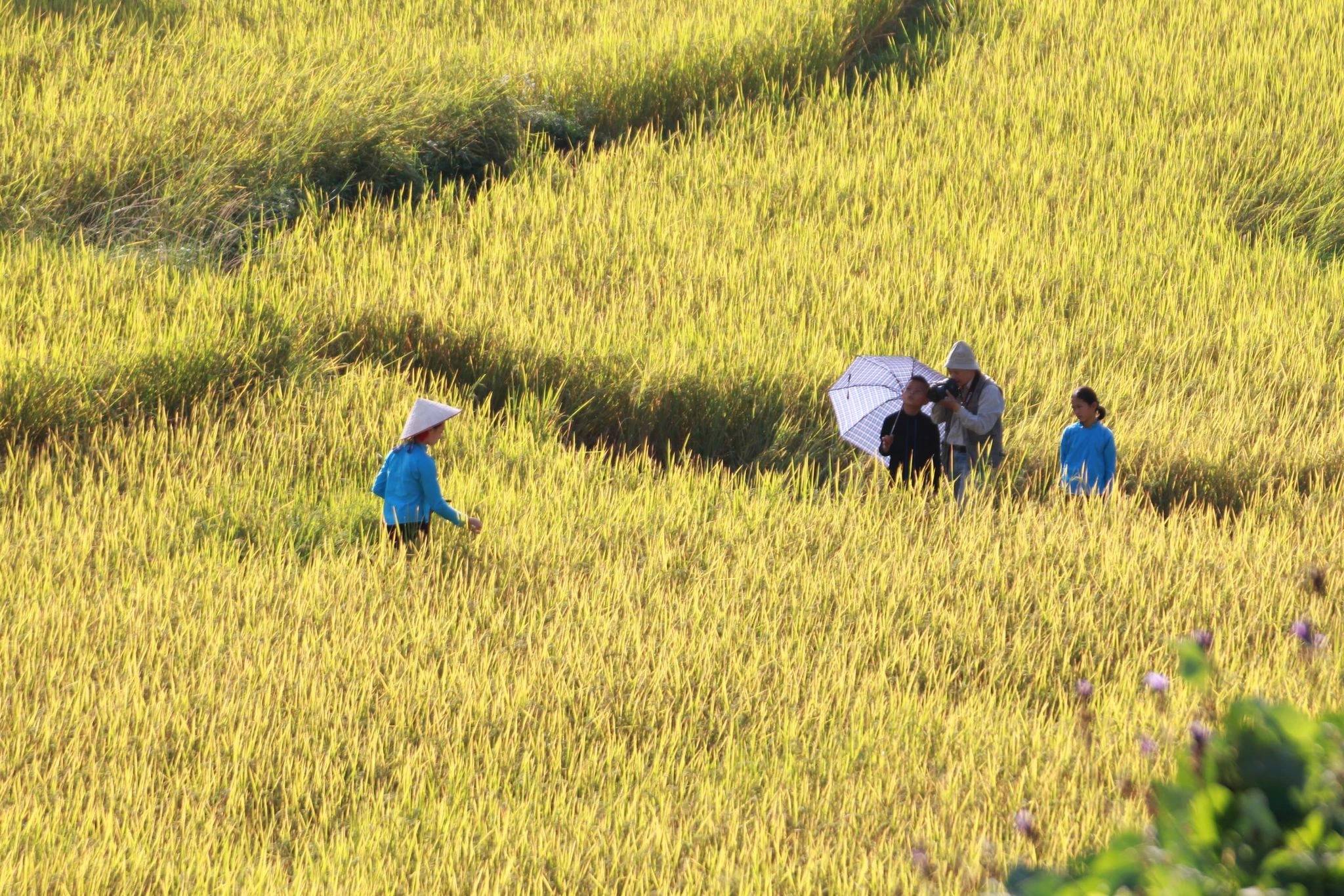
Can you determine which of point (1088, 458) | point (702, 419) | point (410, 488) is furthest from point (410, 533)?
point (1088, 458)

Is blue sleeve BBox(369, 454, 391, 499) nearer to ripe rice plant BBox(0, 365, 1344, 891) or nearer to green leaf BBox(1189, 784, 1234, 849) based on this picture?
A: ripe rice plant BBox(0, 365, 1344, 891)

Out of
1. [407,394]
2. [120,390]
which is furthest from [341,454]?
[120,390]

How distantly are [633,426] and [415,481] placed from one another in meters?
1.86

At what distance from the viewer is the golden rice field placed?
3471mm

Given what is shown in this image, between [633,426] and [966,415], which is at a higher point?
[966,415]

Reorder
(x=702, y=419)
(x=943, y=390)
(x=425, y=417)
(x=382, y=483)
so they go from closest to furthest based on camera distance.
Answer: (x=425, y=417) → (x=382, y=483) → (x=943, y=390) → (x=702, y=419)

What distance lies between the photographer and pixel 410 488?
483cm

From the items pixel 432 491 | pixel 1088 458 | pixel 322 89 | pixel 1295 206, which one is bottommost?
pixel 432 491

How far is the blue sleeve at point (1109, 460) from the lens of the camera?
539 cm

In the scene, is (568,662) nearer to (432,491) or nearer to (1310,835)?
(432,491)

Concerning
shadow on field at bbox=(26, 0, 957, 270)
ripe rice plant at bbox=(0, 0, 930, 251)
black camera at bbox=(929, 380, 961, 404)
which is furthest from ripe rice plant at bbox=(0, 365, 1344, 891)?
ripe rice plant at bbox=(0, 0, 930, 251)

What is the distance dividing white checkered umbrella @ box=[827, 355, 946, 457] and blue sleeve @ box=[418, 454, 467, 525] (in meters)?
1.71

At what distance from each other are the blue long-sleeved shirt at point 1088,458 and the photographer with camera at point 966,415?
28 centimetres

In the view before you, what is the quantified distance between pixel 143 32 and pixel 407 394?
5.39 m
